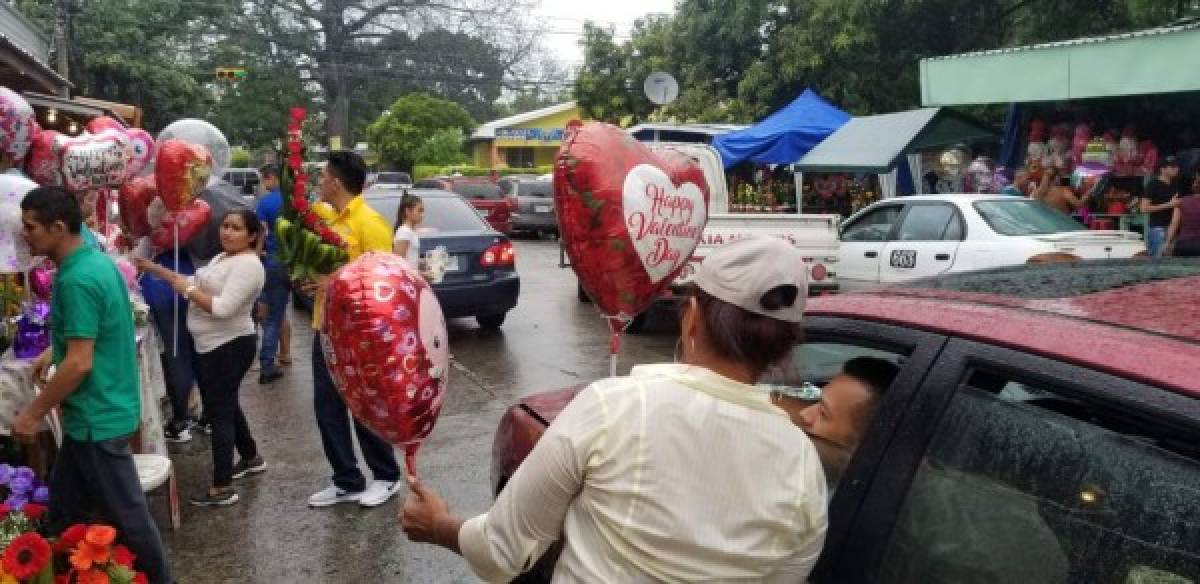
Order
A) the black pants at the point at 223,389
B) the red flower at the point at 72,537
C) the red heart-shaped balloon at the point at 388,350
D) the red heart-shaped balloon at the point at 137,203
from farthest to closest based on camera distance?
1. the red heart-shaped balloon at the point at 137,203
2. the black pants at the point at 223,389
3. the red flower at the point at 72,537
4. the red heart-shaped balloon at the point at 388,350

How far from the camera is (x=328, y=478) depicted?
541 centimetres

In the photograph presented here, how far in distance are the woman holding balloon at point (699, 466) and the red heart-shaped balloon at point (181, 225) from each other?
4.42 m

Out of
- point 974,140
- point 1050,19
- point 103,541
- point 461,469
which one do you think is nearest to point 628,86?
point 1050,19

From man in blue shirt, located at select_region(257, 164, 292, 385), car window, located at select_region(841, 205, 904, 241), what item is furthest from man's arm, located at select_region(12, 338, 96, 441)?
car window, located at select_region(841, 205, 904, 241)

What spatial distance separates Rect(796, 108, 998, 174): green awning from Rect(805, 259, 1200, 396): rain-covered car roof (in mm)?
10745

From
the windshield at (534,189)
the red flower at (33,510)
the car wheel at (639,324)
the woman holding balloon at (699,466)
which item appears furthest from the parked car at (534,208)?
the woman holding balloon at (699,466)

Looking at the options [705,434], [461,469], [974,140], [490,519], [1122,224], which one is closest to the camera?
[705,434]

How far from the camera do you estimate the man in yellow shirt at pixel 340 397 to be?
15.2ft

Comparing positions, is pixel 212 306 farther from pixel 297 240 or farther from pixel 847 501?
pixel 847 501

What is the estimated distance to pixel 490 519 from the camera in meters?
1.79

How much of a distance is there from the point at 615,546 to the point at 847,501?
608mm

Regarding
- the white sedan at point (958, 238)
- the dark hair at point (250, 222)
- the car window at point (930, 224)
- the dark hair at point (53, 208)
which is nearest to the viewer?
the dark hair at point (53, 208)

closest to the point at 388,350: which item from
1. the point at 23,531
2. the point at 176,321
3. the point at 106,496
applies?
the point at 106,496

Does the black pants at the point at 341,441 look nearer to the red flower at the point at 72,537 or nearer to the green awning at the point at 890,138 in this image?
the red flower at the point at 72,537
